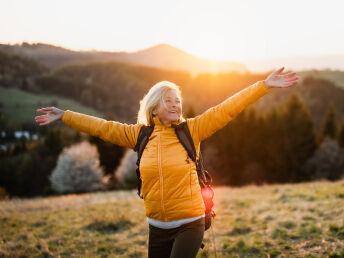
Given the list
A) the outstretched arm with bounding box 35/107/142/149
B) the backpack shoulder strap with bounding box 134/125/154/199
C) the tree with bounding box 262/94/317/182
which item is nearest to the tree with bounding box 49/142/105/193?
the tree with bounding box 262/94/317/182

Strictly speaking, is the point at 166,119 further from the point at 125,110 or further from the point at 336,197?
the point at 125,110

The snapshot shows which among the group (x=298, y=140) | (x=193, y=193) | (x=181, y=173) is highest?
(x=181, y=173)

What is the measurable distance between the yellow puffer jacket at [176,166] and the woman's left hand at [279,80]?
0.31 feet

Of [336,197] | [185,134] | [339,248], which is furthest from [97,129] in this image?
[336,197]

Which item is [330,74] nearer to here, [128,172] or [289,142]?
[289,142]

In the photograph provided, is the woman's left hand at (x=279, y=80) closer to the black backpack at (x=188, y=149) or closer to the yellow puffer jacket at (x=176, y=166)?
the yellow puffer jacket at (x=176, y=166)

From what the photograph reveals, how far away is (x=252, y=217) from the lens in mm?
7980

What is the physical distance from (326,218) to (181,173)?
560 centimetres

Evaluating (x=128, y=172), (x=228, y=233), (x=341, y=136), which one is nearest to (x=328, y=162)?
(x=341, y=136)

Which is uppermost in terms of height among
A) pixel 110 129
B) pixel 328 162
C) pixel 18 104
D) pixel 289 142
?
pixel 110 129

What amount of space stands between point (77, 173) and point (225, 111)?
3859 cm

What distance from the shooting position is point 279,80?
3238 millimetres

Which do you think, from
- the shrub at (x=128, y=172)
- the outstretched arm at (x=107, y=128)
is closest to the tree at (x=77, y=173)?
the shrub at (x=128, y=172)

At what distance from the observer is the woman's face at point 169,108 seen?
128 inches
